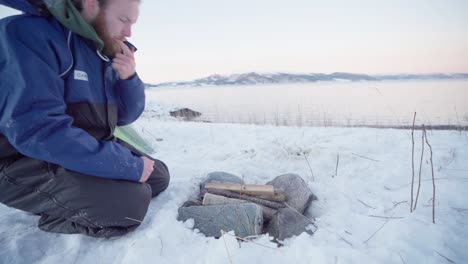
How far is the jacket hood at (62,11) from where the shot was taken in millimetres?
1484

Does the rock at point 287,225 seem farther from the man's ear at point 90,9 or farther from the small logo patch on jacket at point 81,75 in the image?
the man's ear at point 90,9

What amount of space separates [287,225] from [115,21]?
6.27 feet

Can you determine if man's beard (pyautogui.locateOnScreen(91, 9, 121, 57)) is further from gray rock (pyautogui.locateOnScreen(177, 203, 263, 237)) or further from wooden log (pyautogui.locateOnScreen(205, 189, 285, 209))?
wooden log (pyautogui.locateOnScreen(205, 189, 285, 209))

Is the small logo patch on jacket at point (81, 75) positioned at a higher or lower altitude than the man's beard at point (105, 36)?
lower

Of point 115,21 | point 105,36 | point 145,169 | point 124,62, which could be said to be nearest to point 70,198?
point 145,169

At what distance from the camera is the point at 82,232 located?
68.2 inches

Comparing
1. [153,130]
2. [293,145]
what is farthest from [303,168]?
[153,130]

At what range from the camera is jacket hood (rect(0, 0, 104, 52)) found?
148 cm

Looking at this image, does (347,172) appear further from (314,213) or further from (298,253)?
(298,253)

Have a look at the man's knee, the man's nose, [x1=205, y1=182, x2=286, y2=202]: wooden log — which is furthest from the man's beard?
[x1=205, y1=182, x2=286, y2=202]: wooden log

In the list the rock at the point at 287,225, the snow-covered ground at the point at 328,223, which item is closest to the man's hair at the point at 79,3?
the snow-covered ground at the point at 328,223

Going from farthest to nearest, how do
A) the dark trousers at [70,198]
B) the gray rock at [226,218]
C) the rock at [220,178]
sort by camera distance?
1. the rock at [220,178]
2. the gray rock at [226,218]
3. the dark trousers at [70,198]

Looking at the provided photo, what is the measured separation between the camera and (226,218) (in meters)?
1.87

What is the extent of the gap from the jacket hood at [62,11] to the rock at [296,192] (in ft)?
6.59
